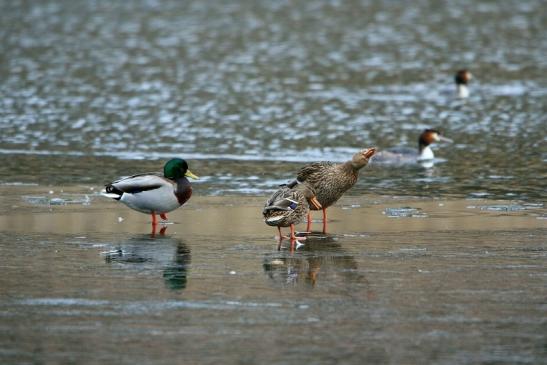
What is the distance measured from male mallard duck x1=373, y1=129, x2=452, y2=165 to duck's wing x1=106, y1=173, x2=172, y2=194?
6367 mm

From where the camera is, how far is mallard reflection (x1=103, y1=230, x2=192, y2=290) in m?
10.1

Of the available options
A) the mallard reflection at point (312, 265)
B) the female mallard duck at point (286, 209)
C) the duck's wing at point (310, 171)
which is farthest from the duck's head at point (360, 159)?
the mallard reflection at point (312, 265)

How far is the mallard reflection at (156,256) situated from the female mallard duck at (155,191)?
55 centimetres

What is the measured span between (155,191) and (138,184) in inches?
7.7

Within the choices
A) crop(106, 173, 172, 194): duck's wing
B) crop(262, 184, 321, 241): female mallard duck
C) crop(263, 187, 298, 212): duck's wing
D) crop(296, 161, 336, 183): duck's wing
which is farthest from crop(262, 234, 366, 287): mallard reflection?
crop(106, 173, 172, 194): duck's wing

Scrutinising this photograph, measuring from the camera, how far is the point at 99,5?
51562 mm

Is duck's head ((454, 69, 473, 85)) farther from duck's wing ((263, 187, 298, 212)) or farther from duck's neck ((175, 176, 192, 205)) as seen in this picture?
duck's wing ((263, 187, 298, 212))

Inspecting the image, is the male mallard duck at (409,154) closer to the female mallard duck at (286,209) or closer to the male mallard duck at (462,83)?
the female mallard duck at (286,209)

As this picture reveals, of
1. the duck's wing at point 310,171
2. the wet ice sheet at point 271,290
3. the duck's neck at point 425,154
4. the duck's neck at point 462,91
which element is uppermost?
the duck's neck at point 462,91

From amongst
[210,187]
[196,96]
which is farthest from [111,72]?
[210,187]

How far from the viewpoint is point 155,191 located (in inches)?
492

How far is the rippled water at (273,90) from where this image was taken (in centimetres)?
1814

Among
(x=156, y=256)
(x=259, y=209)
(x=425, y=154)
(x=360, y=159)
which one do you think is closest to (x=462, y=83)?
(x=425, y=154)

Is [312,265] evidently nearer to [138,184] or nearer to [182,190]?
[182,190]
